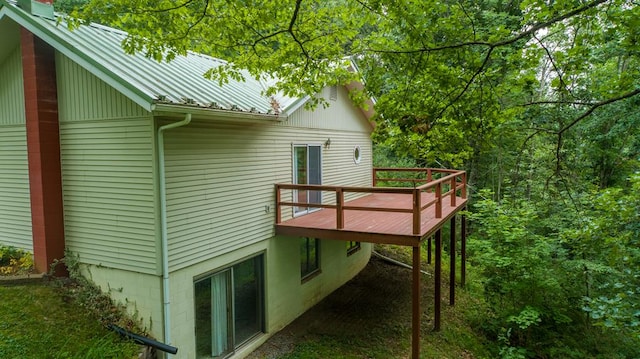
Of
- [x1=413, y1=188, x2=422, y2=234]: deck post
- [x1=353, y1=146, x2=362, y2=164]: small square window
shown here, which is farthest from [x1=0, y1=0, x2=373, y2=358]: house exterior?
[x1=353, y1=146, x2=362, y2=164]: small square window

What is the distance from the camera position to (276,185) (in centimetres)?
820

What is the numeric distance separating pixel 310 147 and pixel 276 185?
188 centimetres

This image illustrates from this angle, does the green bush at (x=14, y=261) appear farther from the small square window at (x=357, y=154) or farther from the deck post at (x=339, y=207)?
the small square window at (x=357, y=154)

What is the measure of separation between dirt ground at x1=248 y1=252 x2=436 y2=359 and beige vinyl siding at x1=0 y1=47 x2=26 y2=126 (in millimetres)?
6083

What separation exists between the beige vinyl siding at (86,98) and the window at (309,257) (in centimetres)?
506

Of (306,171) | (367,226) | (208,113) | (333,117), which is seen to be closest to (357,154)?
(333,117)

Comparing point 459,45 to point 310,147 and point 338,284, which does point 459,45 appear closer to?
point 310,147

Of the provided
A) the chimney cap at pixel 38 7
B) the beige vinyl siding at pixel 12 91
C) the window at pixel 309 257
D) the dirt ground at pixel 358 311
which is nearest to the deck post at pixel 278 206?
the window at pixel 309 257

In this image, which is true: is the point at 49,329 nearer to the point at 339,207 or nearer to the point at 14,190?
the point at 14,190

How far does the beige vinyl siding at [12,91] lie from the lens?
22.0ft

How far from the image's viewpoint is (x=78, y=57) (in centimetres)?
552

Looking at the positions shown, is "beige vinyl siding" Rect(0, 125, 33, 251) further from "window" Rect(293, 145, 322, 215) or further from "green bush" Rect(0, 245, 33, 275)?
"window" Rect(293, 145, 322, 215)

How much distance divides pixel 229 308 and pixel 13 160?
4.72 metres

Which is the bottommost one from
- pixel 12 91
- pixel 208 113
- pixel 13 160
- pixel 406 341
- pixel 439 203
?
pixel 406 341
